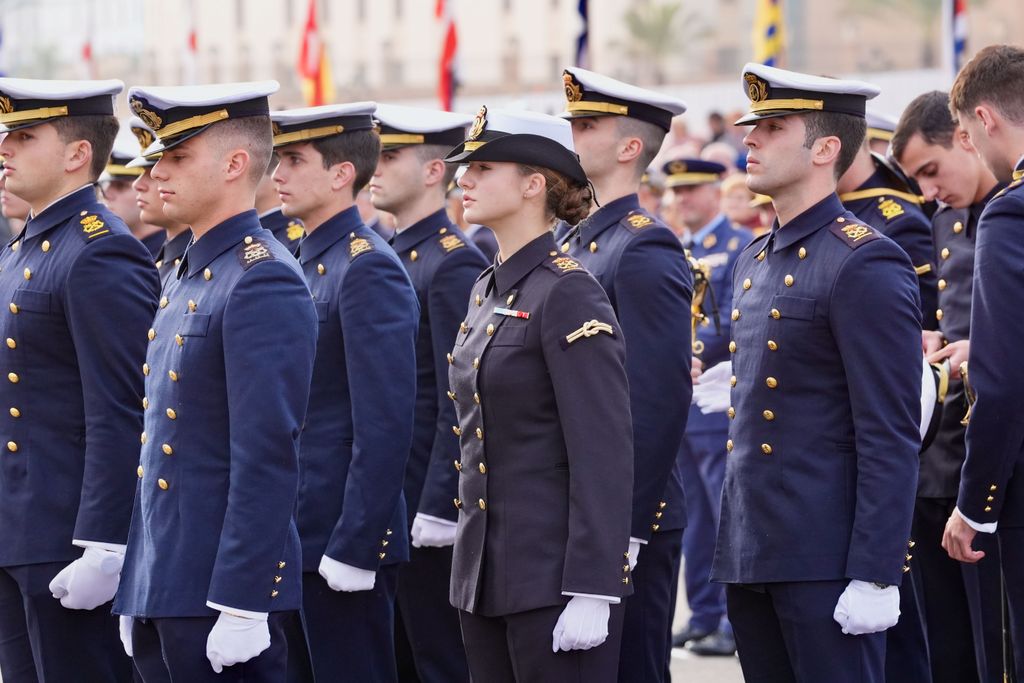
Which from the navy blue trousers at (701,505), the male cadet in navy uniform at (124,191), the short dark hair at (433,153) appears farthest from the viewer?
the navy blue trousers at (701,505)

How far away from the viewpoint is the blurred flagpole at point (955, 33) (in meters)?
13.3

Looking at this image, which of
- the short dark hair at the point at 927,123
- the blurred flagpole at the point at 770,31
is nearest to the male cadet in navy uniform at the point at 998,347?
the short dark hair at the point at 927,123

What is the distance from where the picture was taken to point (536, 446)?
3.86 meters

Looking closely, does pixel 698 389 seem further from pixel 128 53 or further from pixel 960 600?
pixel 128 53

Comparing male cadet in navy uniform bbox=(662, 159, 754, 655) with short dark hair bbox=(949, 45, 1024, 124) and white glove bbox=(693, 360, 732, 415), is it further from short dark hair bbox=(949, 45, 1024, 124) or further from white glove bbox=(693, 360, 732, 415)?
short dark hair bbox=(949, 45, 1024, 124)

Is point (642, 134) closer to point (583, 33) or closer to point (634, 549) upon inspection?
point (634, 549)

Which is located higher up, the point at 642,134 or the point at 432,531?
the point at 642,134

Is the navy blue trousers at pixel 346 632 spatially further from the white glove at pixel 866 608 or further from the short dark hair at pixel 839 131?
the short dark hair at pixel 839 131

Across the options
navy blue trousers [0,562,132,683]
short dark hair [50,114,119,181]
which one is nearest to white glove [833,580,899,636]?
navy blue trousers [0,562,132,683]

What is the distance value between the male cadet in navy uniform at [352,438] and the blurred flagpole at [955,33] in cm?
897

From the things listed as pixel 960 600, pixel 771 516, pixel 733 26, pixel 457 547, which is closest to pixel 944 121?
pixel 960 600

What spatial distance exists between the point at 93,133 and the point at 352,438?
119cm

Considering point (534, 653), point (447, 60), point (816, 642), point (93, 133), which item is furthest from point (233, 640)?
point (447, 60)

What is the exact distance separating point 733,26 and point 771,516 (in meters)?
64.0
